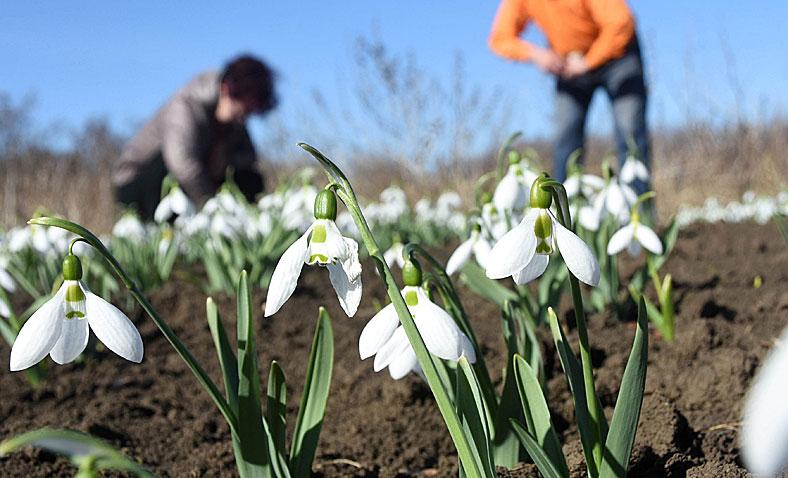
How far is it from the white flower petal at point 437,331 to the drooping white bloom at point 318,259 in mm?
93

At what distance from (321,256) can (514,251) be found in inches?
9.5

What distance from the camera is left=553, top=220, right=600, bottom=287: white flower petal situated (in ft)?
3.18

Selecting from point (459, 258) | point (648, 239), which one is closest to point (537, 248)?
point (459, 258)

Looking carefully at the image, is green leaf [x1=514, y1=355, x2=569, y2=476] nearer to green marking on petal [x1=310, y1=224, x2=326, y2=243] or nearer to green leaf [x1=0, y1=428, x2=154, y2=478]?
green marking on petal [x1=310, y1=224, x2=326, y2=243]

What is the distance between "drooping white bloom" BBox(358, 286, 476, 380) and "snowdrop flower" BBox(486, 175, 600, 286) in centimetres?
10

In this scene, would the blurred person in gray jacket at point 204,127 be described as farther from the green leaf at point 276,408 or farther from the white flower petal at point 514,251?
the white flower petal at point 514,251

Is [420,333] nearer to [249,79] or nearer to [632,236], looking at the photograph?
[632,236]

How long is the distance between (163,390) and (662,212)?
770 cm

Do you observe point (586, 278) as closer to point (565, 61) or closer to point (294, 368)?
point (294, 368)

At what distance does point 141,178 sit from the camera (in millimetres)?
6039

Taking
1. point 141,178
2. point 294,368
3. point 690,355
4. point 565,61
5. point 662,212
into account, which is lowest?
point 690,355

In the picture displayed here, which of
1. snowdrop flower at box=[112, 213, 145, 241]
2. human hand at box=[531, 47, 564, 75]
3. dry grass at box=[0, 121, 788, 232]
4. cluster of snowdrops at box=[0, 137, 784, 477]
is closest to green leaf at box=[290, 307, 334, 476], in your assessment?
cluster of snowdrops at box=[0, 137, 784, 477]

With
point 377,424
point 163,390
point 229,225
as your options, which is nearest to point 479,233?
point 377,424

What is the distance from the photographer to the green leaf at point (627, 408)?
105 cm
